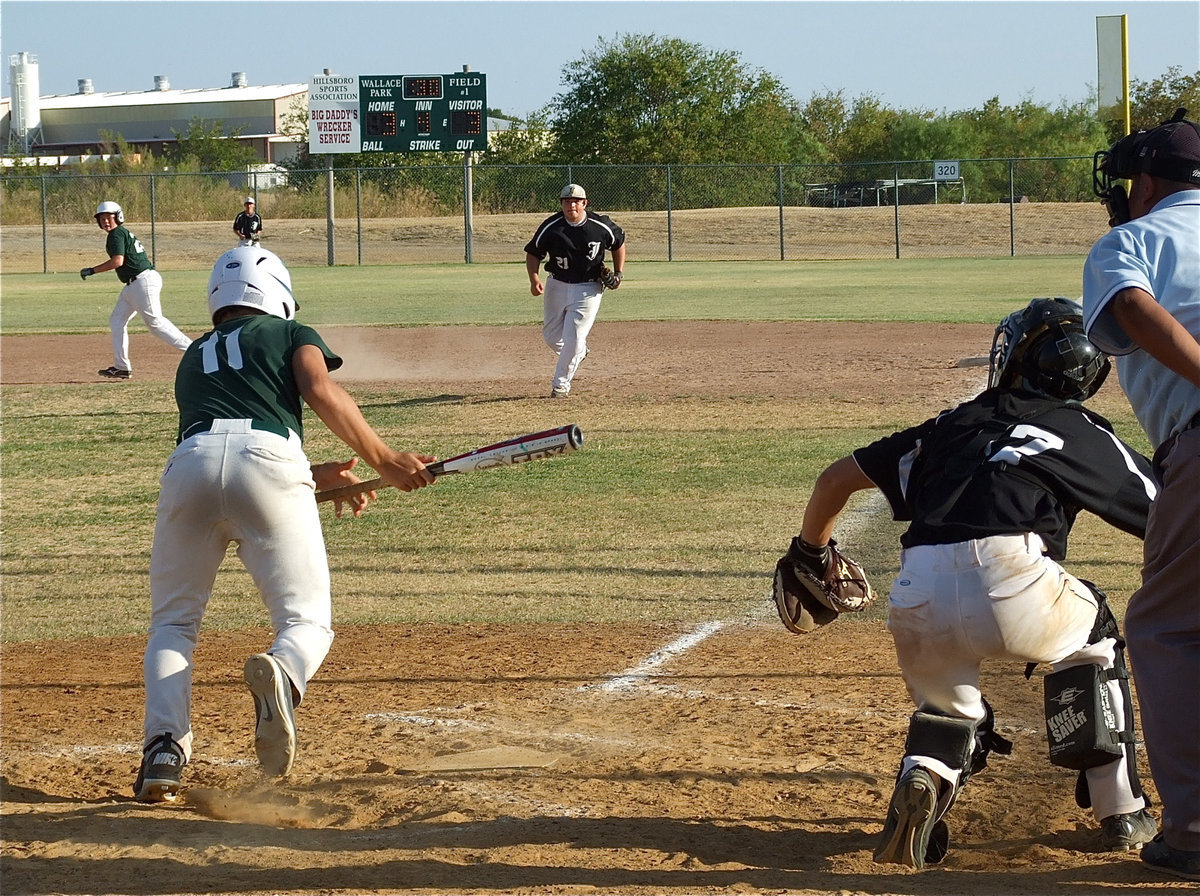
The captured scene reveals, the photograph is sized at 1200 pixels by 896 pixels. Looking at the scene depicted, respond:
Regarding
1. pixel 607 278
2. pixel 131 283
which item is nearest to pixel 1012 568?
pixel 607 278

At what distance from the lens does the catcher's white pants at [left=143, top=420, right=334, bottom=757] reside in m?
4.29

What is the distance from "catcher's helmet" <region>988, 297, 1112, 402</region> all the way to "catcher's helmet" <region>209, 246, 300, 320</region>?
2.39 m

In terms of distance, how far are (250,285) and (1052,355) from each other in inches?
105

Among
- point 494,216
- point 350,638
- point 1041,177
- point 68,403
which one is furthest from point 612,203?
point 350,638

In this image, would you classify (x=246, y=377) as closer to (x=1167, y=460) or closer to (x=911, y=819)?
(x=911, y=819)

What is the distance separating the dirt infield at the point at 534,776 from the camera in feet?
12.3

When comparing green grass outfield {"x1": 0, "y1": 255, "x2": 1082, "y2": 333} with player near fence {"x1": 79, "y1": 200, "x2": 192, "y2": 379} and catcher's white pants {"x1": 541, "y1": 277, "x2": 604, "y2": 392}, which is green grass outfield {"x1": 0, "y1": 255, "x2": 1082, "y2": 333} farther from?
catcher's white pants {"x1": 541, "y1": 277, "x2": 604, "y2": 392}

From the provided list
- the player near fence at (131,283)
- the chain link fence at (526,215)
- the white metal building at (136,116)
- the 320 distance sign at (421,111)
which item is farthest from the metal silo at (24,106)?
the player near fence at (131,283)

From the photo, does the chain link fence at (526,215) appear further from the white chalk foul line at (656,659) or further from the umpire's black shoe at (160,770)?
the umpire's black shoe at (160,770)

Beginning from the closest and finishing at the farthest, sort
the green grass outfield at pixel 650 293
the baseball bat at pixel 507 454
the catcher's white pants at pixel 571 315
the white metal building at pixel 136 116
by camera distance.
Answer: the baseball bat at pixel 507 454, the catcher's white pants at pixel 571 315, the green grass outfield at pixel 650 293, the white metal building at pixel 136 116

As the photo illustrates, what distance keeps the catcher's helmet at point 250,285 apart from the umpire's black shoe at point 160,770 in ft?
4.83

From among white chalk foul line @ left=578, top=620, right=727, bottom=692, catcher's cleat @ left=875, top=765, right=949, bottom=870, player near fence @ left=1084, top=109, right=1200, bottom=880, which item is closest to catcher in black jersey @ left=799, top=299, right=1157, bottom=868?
catcher's cleat @ left=875, top=765, right=949, bottom=870

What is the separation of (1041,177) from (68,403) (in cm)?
4677

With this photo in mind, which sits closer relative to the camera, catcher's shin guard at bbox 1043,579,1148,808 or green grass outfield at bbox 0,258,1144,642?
catcher's shin guard at bbox 1043,579,1148,808
